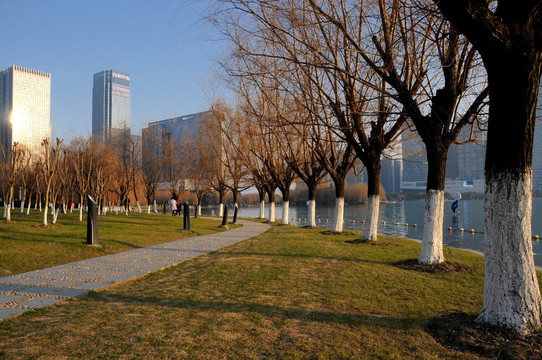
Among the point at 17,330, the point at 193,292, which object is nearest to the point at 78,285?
the point at 193,292

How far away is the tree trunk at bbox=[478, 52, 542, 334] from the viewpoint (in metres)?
4.72

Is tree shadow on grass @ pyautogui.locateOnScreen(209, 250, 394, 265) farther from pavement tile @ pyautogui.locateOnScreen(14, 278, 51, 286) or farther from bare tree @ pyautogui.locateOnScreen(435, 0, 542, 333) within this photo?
bare tree @ pyautogui.locateOnScreen(435, 0, 542, 333)

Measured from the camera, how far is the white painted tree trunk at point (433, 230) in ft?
30.9

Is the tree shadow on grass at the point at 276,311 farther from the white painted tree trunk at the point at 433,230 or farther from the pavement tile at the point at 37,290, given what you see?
the white painted tree trunk at the point at 433,230

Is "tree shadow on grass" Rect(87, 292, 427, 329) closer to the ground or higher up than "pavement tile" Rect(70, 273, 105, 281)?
higher up

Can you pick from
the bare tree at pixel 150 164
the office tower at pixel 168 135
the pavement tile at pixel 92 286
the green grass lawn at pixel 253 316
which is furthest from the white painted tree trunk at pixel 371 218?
the bare tree at pixel 150 164

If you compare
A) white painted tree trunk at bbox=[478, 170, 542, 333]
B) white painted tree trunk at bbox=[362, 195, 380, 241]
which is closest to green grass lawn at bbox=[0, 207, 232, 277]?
white painted tree trunk at bbox=[362, 195, 380, 241]

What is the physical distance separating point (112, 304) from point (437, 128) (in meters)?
7.65

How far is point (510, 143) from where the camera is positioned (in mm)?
4859

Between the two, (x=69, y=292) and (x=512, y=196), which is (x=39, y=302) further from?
(x=512, y=196)

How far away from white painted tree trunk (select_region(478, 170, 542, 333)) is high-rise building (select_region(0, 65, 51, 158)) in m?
127

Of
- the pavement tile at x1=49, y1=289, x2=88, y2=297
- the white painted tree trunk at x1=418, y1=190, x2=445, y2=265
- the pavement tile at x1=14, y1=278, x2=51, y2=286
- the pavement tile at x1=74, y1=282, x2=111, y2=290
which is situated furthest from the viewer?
the white painted tree trunk at x1=418, y1=190, x2=445, y2=265

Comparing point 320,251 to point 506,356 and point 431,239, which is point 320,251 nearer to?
point 431,239

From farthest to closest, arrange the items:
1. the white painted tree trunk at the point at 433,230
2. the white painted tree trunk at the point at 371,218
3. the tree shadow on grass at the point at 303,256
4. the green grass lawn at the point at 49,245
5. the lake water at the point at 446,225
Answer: the lake water at the point at 446,225
the white painted tree trunk at the point at 371,218
the tree shadow on grass at the point at 303,256
the white painted tree trunk at the point at 433,230
the green grass lawn at the point at 49,245
